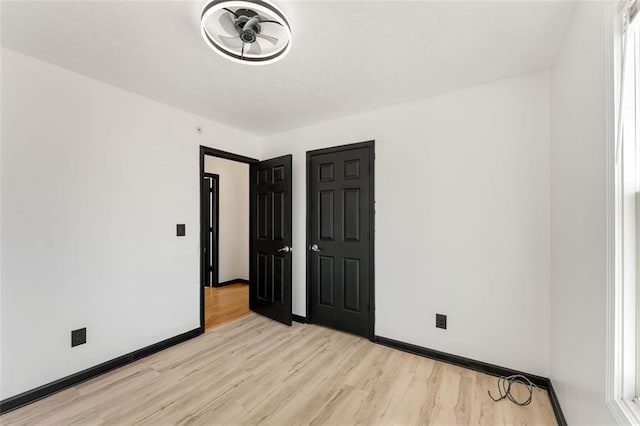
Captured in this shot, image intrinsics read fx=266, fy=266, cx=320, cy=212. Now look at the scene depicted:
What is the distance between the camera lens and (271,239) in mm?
3393

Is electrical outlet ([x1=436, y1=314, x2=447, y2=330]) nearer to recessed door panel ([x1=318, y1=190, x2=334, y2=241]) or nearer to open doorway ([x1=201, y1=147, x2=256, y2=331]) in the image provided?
recessed door panel ([x1=318, y1=190, x2=334, y2=241])

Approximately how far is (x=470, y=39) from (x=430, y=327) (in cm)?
232

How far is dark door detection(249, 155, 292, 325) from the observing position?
3.20 metres

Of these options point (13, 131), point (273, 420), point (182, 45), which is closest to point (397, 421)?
point (273, 420)

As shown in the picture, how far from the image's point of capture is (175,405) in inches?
72.5

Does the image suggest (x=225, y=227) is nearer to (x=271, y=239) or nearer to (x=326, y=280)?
(x=271, y=239)

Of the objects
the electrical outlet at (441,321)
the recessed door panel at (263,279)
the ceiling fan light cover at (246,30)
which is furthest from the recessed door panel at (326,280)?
the ceiling fan light cover at (246,30)

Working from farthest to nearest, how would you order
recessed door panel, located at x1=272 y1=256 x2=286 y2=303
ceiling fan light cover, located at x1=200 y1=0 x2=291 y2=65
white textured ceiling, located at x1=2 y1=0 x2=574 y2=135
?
recessed door panel, located at x1=272 y1=256 x2=286 y2=303 < white textured ceiling, located at x1=2 y1=0 x2=574 y2=135 < ceiling fan light cover, located at x1=200 y1=0 x2=291 y2=65

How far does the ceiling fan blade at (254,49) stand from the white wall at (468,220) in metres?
1.49

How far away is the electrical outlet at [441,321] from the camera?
94.7 inches

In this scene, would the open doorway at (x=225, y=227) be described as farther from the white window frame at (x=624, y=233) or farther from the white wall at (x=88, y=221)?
the white window frame at (x=624, y=233)

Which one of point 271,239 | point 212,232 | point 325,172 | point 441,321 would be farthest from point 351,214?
point 212,232

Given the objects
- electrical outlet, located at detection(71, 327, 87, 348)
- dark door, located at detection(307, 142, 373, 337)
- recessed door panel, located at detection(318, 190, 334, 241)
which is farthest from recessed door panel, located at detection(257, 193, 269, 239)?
electrical outlet, located at detection(71, 327, 87, 348)

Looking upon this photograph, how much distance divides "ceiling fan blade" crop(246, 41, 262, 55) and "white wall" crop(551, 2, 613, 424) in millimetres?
1695
